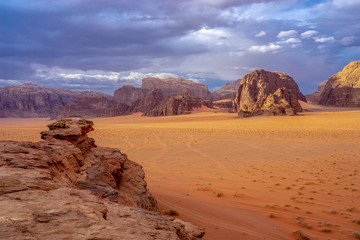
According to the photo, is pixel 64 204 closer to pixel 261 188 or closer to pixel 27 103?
pixel 261 188

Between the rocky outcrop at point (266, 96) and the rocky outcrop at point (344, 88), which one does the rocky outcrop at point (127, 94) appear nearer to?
the rocky outcrop at point (266, 96)

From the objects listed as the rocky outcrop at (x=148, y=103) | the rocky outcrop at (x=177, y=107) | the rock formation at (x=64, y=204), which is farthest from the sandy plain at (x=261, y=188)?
the rocky outcrop at (x=148, y=103)

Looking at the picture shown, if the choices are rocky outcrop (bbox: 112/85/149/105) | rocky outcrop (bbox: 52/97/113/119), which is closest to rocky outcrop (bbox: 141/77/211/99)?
rocky outcrop (bbox: 112/85/149/105)

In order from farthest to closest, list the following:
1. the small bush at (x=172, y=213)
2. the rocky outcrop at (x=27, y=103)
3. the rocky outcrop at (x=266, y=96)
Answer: the rocky outcrop at (x=27, y=103)
the rocky outcrop at (x=266, y=96)
the small bush at (x=172, y=213)

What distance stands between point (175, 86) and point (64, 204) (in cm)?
15065

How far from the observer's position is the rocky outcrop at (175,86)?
147675 mm

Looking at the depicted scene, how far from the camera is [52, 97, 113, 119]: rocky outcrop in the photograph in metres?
88.9

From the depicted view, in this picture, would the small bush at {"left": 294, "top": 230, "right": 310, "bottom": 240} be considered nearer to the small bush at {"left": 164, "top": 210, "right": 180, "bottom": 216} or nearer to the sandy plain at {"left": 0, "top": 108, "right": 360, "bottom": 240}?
the sandy plain at {"left": 0, "top": 108, "right": 360, "bottom": 240}

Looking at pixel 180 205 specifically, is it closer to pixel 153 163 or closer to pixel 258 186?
pixel 258 186

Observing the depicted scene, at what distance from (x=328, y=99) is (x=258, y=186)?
257 feet

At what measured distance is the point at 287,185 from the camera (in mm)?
8547

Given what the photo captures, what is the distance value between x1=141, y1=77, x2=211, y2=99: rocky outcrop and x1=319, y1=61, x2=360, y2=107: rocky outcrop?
79.5m

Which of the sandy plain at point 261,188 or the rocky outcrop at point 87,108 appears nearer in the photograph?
the sandy plain at point 261,188

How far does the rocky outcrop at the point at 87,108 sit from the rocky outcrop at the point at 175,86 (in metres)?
48.8
